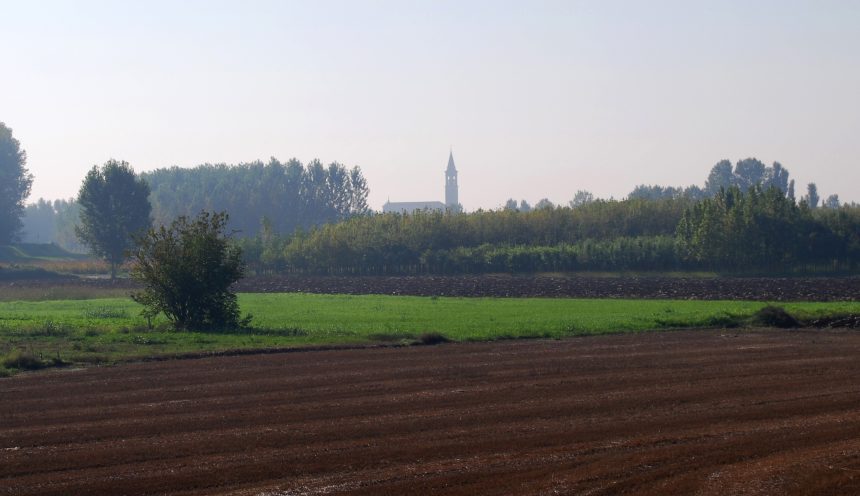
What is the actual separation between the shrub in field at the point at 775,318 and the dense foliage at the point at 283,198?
457 feet

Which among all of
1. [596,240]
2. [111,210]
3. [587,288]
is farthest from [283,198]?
[587,288]

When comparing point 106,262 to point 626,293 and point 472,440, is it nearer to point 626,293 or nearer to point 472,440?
point 626,293

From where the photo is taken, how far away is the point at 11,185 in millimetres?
143125

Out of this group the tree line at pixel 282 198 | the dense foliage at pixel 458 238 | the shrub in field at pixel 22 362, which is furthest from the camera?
the tree line at pixel 282 198

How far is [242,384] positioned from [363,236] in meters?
80.6

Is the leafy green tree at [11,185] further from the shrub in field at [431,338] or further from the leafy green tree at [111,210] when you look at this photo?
the shrub in field at [431,338]

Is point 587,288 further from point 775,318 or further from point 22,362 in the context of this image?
point 22,362

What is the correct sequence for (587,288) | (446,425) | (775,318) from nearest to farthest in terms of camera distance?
(446,425) < (775,318) < (587,288)

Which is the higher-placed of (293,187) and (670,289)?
(293,187)

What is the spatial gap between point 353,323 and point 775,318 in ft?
54.0

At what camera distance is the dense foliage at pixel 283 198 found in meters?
176

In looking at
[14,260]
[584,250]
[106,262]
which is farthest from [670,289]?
[14,260]

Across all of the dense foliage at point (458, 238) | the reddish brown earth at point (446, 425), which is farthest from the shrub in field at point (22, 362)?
the dense foliage at point (458, 238)

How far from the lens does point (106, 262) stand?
116 meters
